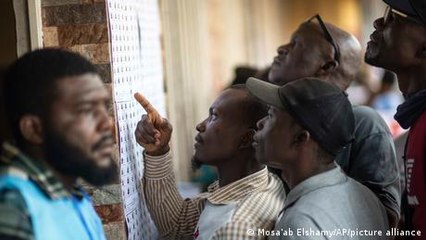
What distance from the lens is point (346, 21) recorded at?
9516 mm

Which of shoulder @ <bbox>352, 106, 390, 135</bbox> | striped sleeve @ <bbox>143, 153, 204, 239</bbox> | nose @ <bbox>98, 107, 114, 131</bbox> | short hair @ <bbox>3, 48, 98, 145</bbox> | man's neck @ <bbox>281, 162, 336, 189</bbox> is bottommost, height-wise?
striped sleeve @ <bbox>143, 153, 204, 239</bbox>

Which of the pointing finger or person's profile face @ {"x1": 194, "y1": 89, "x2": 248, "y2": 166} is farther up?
the pointing finger

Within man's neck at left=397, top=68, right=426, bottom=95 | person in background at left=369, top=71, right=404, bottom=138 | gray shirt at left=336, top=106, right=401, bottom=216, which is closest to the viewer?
man's neck at left=397, top=68, right=426, bottom=95

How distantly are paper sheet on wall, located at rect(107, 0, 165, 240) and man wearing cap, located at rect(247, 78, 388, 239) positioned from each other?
13.9 inches

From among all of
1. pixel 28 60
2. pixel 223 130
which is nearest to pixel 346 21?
pixel 223 130

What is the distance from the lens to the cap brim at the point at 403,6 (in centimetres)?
155

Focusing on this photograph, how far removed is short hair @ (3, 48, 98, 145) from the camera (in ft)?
3.32

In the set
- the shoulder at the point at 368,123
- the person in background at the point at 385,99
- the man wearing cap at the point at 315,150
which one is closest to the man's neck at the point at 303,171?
the man wearing cap at the point at 315,150

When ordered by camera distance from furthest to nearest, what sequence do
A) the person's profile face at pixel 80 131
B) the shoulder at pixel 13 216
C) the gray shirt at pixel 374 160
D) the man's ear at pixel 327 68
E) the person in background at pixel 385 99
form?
the person in background at pixel 385 99 < the man's ear at pixel 327 68 < the gray shirt at pixel 374 160 < the person's profile face at pixel 80 131 < the shoulder at pixel 13 216

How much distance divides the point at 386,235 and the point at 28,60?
3.16ft

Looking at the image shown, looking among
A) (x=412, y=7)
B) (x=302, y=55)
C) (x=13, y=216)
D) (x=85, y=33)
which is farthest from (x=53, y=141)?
(x=302, y=55)

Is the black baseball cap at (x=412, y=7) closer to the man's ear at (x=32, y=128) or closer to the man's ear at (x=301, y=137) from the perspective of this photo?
the man's ear at (x=301, y=137)

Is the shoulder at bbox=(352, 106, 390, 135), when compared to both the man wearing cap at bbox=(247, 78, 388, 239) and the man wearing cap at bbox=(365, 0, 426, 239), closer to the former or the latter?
the man wearing cap at bbox=(365, 0, 426, 239)

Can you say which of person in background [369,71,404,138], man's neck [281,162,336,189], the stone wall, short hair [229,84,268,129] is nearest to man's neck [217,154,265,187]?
short hair [229,84,268,129]
